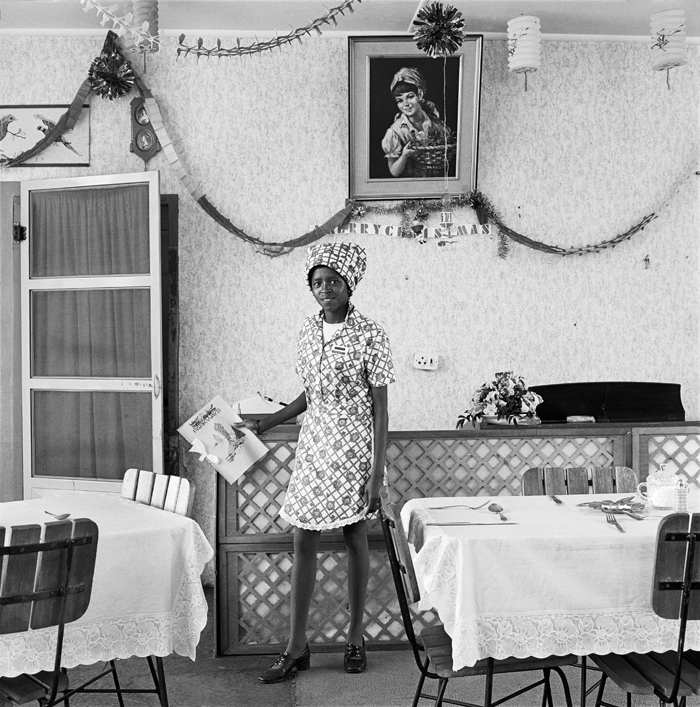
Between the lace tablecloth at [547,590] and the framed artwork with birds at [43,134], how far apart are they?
3414 millimetres

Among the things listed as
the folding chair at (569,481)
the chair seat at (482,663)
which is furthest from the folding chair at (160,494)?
the folding chair at (569,481)

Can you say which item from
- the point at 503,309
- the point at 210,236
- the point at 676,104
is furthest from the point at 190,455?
the point at 676,104

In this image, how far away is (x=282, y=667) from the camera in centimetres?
350

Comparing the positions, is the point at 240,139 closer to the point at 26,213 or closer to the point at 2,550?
the point at 26,213

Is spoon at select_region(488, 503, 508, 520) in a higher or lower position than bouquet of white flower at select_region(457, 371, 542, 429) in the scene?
lower

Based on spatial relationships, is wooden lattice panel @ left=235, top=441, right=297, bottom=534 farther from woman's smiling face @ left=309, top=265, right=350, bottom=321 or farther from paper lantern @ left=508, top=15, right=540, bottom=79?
paper lantern @ left=508, top=15, right=540, bottom=79

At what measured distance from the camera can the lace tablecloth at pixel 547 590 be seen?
2.54 metres

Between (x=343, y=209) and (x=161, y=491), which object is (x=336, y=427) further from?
(x=343, y=209)

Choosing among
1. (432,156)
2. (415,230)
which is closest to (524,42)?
(432,156)

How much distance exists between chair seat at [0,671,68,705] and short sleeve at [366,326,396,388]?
157 cm

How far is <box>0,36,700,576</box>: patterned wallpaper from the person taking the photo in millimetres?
4945

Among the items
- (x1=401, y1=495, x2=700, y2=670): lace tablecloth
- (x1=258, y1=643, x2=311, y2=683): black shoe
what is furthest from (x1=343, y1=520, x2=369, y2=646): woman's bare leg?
(x1=401, y1=495, x2=700, y2=670): lace tablecloth

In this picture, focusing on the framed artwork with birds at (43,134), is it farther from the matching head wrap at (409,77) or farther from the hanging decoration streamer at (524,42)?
the hanging decoration streamer at (524,42)

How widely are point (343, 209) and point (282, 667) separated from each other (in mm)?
2612
